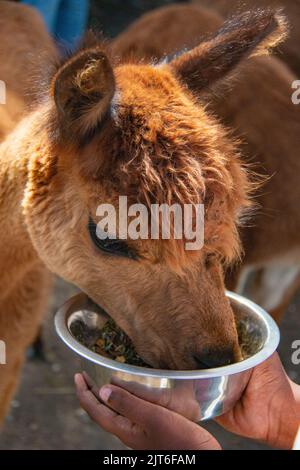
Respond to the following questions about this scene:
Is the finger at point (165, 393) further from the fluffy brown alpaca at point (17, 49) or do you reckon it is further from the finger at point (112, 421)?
the fluffy brown alpaca at point (17, 49)

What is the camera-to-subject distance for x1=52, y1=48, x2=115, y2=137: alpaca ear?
1.75 m

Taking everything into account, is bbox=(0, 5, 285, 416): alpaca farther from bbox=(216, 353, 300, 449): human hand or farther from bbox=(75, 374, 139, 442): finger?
bbox=(216, 353, 300, 449): human hand

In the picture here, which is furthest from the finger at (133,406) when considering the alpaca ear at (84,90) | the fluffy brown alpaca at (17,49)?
the fluffy brown alpaca at (17,49)

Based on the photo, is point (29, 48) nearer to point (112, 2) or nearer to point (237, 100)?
point (237, 100)

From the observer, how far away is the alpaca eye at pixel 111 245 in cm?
191

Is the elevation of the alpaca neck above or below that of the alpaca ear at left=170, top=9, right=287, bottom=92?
below

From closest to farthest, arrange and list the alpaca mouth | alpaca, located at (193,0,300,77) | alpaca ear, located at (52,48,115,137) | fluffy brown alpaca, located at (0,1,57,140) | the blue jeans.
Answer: alpaca ear, located at (52,48,115,137), the alpaca mouth, fluffy brown alpaca, located at (0,1,57,140), alpaca, located at (193,0,300,77), the blue jeans

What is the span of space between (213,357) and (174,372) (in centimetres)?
12

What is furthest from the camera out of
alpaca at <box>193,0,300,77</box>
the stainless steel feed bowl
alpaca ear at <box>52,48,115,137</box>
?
alpaca at <box>193,0,300,77</box>

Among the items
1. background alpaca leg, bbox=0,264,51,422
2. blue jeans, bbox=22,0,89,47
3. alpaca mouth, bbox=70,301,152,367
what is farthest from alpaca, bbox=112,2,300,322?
alpaca mouth, bbox=70,301,152,367

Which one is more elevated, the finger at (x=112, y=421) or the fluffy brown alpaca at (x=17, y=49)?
the fluffy brown alpaca at (x=17, y=49)

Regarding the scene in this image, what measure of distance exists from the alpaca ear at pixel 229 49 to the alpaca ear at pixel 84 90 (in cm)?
50

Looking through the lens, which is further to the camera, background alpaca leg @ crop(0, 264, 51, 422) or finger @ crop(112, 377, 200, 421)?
background alpaca leg @ crop(0, 264, 51, 422)

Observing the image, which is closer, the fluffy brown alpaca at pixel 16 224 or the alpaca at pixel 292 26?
the fluffy brown alpaca at pixel 16 224
